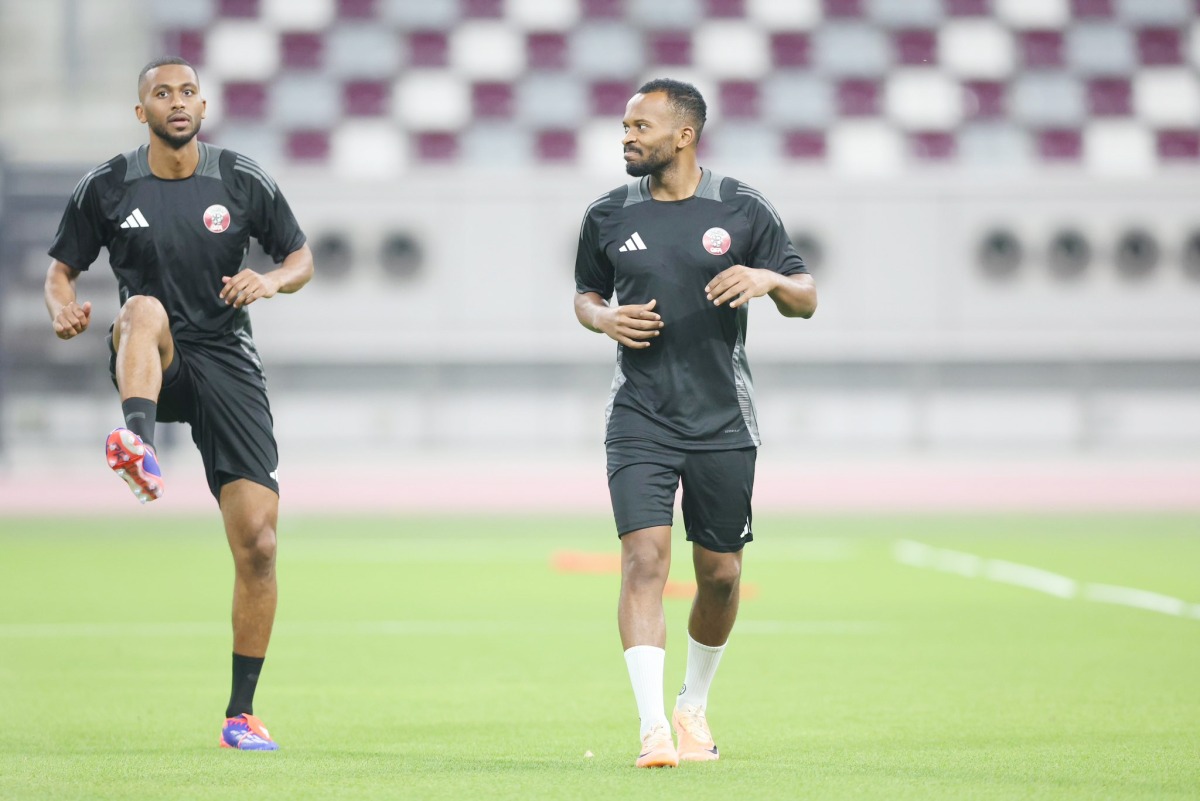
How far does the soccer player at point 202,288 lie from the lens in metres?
5.08

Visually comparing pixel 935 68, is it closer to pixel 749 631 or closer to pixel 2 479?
pixel 2 479

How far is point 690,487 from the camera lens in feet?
16.0

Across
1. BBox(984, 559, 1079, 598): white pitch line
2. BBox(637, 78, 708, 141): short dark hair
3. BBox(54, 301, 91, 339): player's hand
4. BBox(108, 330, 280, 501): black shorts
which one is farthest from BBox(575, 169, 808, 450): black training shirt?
BBox(984, 559, 1079, 598): white pitch line

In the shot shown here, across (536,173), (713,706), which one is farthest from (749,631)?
(536,173)

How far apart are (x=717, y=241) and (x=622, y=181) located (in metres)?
14.4

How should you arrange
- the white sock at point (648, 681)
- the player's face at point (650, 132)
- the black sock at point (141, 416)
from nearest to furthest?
the white sock at point (648, 681) → the black sock at point (141, 416) → the player's face at point (650, 132)

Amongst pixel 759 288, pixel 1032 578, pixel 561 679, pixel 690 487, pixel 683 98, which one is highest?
pixel 683 98

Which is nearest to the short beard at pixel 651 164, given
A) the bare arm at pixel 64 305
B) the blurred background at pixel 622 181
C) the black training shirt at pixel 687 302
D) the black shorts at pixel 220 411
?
the black training shirt at pixel 687 302

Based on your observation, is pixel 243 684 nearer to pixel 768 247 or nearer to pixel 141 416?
pixel 141 416

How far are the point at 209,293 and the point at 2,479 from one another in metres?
14.0

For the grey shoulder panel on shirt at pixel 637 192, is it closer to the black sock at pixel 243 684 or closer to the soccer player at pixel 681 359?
the soccer player at pixel 681 359

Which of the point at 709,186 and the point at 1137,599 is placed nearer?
the point at 709,186

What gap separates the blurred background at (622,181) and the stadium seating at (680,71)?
0.03 meters

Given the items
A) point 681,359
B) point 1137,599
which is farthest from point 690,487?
point 1137,599
